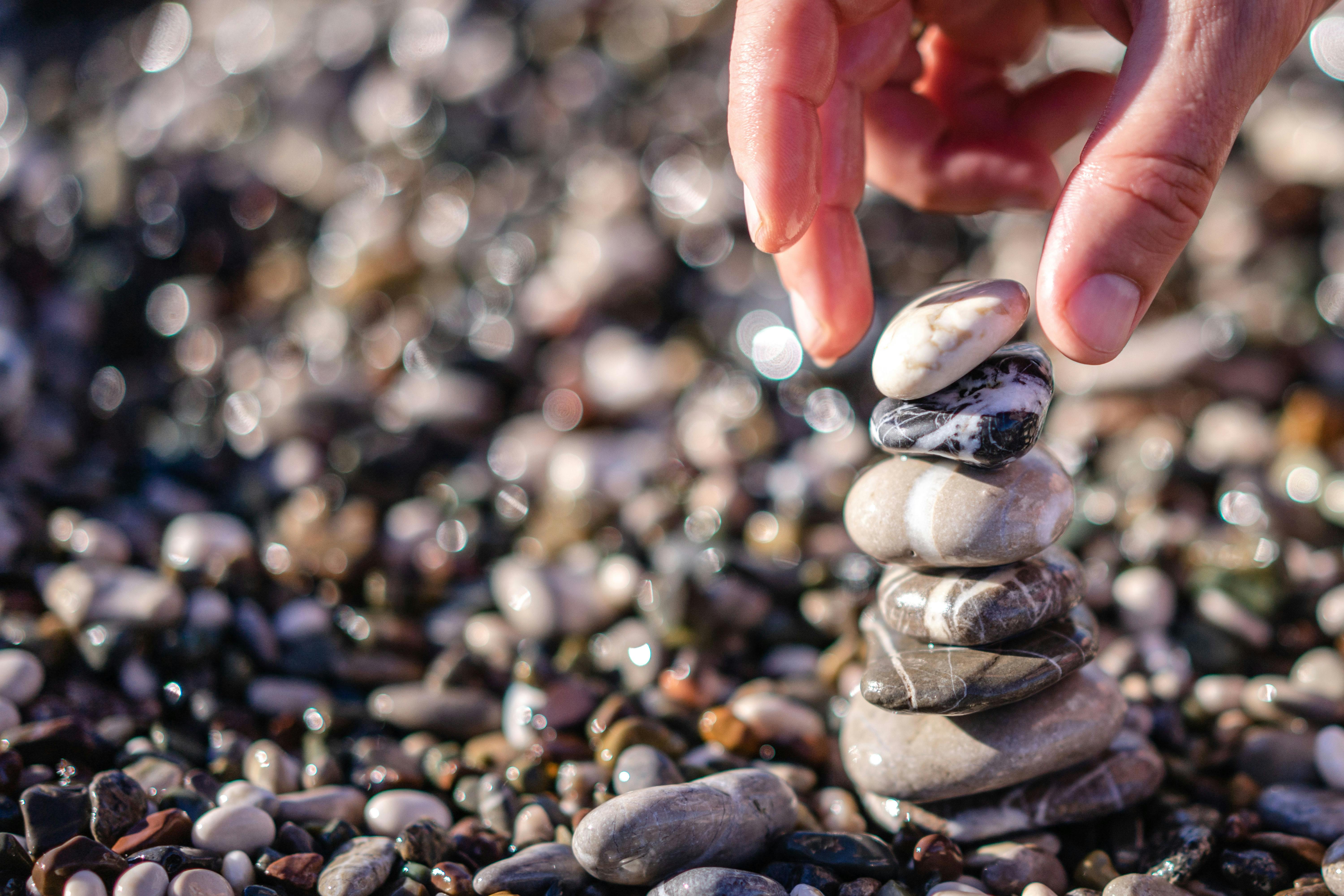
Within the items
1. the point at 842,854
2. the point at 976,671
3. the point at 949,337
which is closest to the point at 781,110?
the point at 949,337

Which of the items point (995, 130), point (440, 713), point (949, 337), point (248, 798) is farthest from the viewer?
point (995, 130)

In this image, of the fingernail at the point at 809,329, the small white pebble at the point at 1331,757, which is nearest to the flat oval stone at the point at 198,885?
the fingernail at the point at 809,329

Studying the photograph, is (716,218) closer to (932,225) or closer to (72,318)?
(932,225)

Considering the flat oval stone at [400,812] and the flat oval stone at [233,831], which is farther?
the flat oval stone at [400,812]

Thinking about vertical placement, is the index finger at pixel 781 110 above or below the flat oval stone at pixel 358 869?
above

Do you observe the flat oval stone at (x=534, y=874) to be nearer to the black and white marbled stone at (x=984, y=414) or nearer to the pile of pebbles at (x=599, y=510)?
the pile of pebbles at (x=599, y=510)

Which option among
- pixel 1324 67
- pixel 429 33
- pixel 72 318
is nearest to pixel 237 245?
pixel 72 318

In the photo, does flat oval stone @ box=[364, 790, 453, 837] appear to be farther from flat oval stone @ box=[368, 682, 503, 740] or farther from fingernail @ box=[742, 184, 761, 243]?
fingernail @ box=[742, 184, 761, 243]

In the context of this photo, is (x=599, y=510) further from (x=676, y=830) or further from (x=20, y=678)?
(x=20, y=678)
